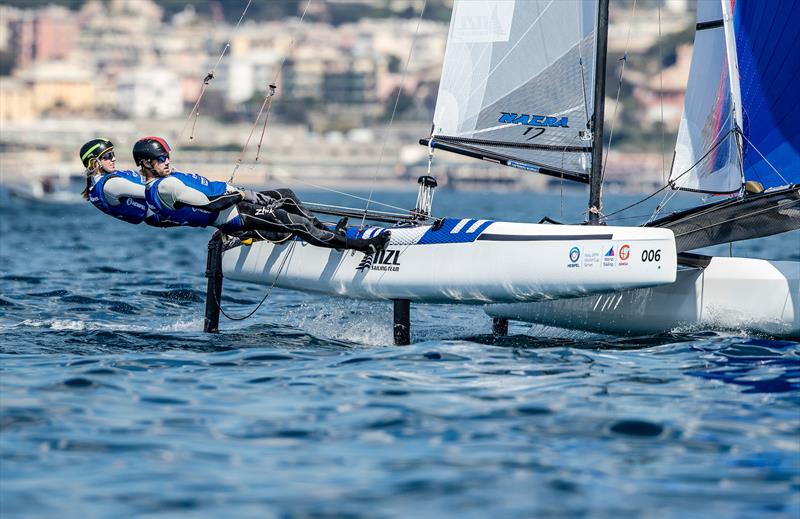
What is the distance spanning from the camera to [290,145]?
11900 centimetres

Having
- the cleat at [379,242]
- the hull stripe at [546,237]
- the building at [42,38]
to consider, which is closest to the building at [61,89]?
the building at [42,38]

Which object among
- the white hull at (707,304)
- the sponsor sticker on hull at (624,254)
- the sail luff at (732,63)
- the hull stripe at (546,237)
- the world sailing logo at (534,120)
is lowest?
the white hull at (707,304)

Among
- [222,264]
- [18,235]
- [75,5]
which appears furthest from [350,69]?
[222,264]

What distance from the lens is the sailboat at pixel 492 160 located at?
7.75 metres

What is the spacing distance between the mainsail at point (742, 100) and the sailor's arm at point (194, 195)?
9.32 ft

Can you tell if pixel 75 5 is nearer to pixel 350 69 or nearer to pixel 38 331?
pixel 350 69

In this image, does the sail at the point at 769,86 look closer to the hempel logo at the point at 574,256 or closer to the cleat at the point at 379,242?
the hempel logo at the point at 574,256

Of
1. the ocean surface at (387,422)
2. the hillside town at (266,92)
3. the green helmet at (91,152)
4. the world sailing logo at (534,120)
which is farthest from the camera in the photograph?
the hillside town at (266,92)

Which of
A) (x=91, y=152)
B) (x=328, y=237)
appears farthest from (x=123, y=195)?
(x=328, y=237)

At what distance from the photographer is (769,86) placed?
8344 millimetres

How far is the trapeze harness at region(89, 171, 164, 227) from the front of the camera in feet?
27.2

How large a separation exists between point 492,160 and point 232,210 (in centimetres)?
168

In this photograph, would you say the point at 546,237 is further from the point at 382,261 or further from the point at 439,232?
the point at 382,261

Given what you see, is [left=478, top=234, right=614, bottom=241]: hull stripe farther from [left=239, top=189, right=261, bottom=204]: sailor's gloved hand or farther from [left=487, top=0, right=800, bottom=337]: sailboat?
[left=239, top=189, right=261, bottom=204]: sailor's gloved hand
